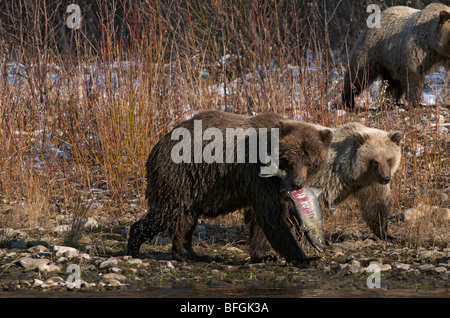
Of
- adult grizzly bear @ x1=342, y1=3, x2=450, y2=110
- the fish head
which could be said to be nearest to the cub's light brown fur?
the fish head

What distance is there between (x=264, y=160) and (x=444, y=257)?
1.69 metres

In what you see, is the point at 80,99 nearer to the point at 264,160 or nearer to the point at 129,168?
the point at 129,168

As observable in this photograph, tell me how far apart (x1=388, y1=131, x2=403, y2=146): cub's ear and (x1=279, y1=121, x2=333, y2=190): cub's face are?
1237 mm

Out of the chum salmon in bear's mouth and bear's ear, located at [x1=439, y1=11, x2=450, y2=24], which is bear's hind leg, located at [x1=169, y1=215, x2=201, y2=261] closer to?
the chum salmon in bear's mouth

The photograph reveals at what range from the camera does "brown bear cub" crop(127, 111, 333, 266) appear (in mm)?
5223

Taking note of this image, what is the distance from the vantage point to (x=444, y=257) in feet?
18.2

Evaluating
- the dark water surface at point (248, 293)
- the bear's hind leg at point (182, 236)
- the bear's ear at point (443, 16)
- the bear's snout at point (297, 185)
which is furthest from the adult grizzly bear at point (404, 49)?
the dark water surface at point (248, 293)

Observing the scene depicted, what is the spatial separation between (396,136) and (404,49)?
4.35 metres

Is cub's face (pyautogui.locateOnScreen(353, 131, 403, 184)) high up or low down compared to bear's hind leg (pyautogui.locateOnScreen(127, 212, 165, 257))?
up

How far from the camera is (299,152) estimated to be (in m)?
5.18

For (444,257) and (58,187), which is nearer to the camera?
(444,257)

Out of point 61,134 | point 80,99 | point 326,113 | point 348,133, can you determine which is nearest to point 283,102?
point 326,113

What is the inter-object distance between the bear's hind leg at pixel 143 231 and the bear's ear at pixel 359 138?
1.96 m

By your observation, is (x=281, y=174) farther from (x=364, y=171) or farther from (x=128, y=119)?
(x=128, y=119)
